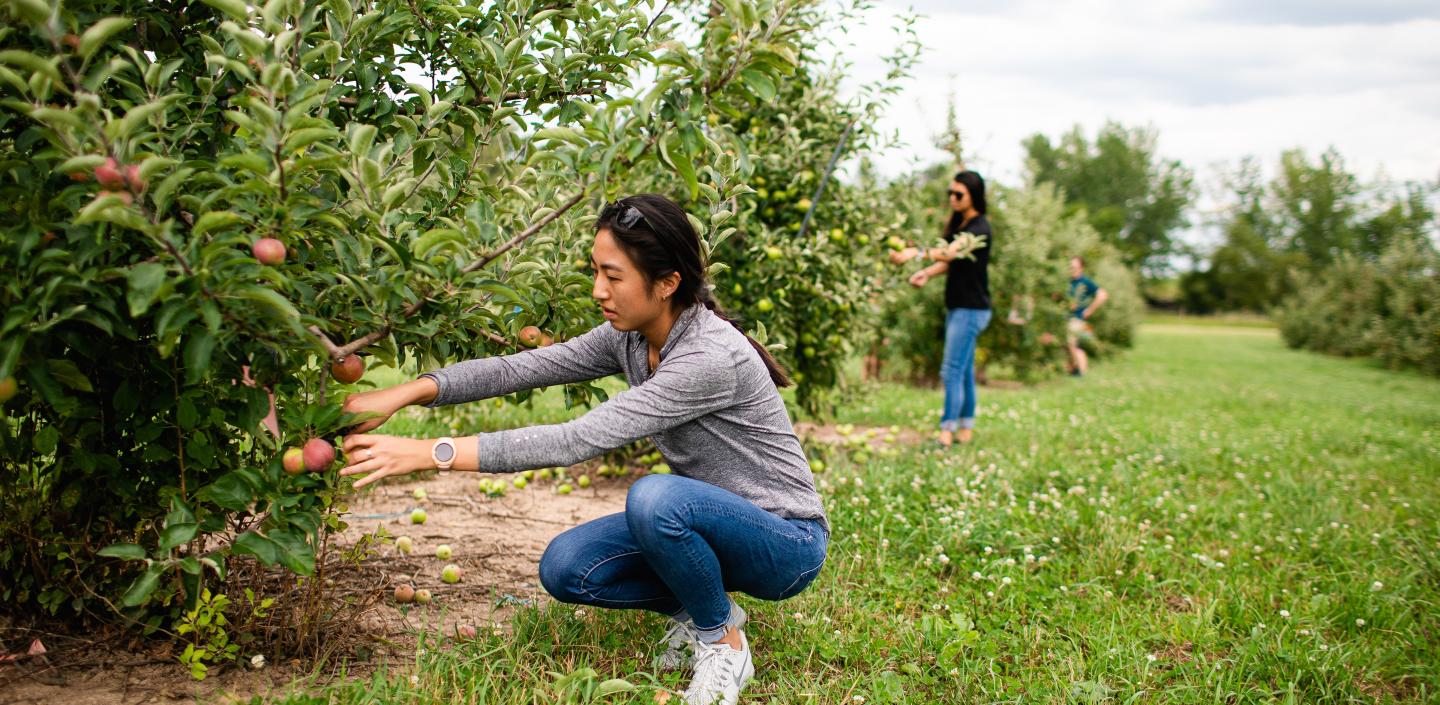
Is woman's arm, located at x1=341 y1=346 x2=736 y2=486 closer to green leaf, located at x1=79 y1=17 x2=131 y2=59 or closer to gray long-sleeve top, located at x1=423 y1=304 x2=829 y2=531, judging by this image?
gray long-sleeve top, located at x1=423 y1=304 x2=829 y2=531

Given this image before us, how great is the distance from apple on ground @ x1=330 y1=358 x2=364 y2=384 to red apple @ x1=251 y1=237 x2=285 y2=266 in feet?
1.09

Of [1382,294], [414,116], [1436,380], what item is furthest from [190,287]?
[1382,294]

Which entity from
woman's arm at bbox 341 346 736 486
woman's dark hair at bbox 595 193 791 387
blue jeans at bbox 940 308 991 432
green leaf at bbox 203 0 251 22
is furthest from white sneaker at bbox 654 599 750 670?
blue jeans at bbox 940 308 991 432

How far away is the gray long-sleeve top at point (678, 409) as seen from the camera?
6.66ft

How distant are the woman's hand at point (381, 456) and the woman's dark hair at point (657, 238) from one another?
69 centimetres

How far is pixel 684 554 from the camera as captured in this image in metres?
2.17

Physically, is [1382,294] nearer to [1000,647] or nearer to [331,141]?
[1000,647]

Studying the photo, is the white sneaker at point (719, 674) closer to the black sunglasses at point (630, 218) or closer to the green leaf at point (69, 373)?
the black sunglasses at point (630, 218)

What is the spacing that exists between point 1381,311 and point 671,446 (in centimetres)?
2060

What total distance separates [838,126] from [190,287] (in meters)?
3.48

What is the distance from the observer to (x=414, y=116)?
220 cm

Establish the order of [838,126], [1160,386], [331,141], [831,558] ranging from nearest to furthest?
[331,141] → [831,558] → [838,126] → [1160,386]

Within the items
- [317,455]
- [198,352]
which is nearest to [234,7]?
[198,352]

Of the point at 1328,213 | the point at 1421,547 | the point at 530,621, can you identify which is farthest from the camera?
the point at 1328,213
